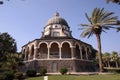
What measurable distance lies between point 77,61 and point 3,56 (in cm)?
1631

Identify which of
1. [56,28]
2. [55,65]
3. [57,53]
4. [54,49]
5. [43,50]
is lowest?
[55,65]

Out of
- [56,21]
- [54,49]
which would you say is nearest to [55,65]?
[54,49]

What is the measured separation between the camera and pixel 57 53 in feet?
146

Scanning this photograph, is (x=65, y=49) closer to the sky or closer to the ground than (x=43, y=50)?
closer to the sky

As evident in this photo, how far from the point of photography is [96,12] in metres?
37.5

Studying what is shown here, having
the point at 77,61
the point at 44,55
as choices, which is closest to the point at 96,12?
the point at 77,61

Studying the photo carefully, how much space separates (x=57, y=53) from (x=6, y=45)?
12024mm

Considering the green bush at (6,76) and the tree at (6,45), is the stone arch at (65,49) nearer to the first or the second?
the tree at (6,45)

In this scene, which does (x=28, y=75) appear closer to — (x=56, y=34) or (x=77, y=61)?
(x=77, y=61)

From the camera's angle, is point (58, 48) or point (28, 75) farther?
point (58, 48)

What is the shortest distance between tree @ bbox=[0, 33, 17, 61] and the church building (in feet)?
12.9

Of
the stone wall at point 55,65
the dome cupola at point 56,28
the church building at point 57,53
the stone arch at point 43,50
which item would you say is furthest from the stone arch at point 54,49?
the dome cupola at point 56,28

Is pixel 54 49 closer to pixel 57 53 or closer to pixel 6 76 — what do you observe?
pixel 57 53

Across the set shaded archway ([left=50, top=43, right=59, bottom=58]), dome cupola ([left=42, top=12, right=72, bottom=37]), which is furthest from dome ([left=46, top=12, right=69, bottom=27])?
shaded archway ([left=50, top=43, right=59, bottom=58])
